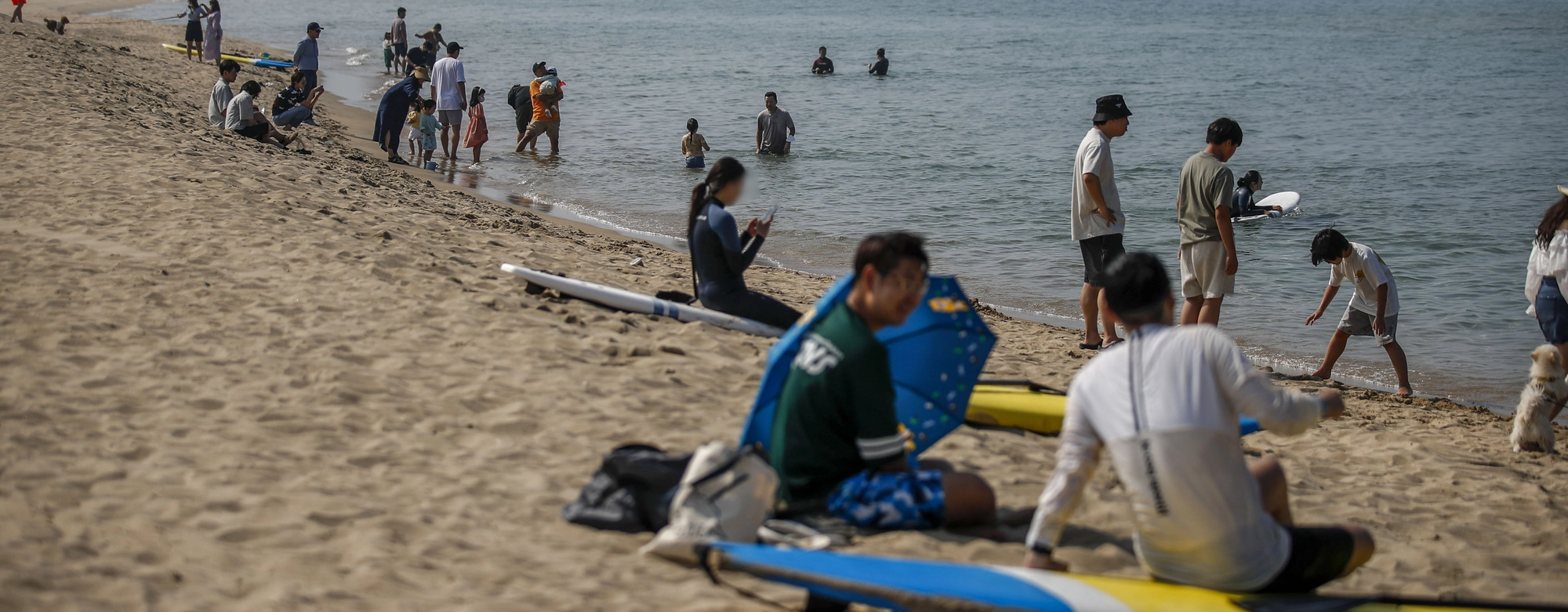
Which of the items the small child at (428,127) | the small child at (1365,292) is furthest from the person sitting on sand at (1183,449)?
the small child at (428,127)

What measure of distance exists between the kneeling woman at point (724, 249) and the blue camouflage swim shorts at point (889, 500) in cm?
252

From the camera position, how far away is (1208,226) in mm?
6801

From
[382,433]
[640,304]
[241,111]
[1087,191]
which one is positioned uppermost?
[1087,191]

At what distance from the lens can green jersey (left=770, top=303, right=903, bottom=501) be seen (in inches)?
127

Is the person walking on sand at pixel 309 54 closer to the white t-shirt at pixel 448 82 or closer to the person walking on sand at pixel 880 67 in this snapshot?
the white t-shirt at pixel 448 82

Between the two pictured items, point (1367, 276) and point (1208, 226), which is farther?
point (1367, 276)

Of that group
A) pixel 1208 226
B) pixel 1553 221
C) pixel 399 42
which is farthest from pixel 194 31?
pixel 1553 221

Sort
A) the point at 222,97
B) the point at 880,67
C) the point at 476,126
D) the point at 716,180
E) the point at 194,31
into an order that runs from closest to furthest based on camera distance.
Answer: the point at 716,180, the point at 222,97, the point at 476,126, the point at 194,31, the point at 880,67

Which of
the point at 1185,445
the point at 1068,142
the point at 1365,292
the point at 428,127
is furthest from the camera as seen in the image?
the point at 1068,142

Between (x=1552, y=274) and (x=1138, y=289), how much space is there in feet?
14.1

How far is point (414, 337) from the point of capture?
5.57m

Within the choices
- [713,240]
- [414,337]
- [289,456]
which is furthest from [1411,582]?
[414,337]

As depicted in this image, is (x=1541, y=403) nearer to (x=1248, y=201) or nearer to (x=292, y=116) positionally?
(x=1248, y=201)

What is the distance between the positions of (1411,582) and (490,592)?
10.3 ft
